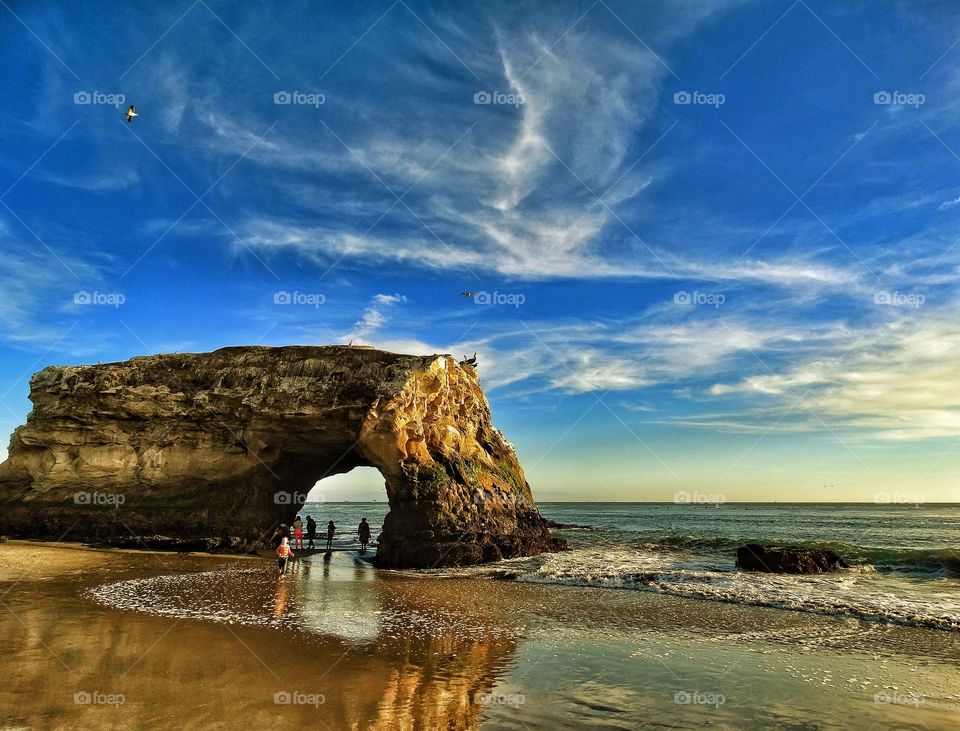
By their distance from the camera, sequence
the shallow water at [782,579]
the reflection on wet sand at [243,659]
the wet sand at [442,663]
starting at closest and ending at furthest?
the reflection on wet sand at [243,659]
the wet sand at [442,663]
the shallow water at [782,579]

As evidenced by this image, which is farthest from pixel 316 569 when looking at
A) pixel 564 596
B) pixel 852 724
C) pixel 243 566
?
pixel 852 724

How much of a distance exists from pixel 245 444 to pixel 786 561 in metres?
22.8

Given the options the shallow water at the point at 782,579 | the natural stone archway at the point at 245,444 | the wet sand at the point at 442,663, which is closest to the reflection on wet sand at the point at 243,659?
the wet sand at the point at 442,663

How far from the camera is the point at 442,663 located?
8.23 m

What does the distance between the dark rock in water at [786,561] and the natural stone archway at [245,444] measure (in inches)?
336

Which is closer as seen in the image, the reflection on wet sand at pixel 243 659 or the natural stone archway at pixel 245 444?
the reflection on wet sand at pixel 243 659

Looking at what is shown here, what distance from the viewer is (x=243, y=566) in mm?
19125

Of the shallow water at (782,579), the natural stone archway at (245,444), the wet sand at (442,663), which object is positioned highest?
the natural stone archway at (245,444)

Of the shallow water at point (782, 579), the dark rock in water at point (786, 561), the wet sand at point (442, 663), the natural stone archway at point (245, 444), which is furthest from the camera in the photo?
the natural stone archway at point (245, 444)

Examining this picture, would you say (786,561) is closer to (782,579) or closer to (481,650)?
(782,579)

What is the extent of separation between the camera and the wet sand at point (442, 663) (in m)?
6.31

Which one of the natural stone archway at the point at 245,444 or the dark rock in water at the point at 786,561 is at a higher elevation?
the natural stone archway at the point at 245,444

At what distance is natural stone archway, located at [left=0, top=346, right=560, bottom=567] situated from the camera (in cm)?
2303

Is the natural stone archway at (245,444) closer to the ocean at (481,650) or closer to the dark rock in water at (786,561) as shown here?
the ocean at (481,650)
